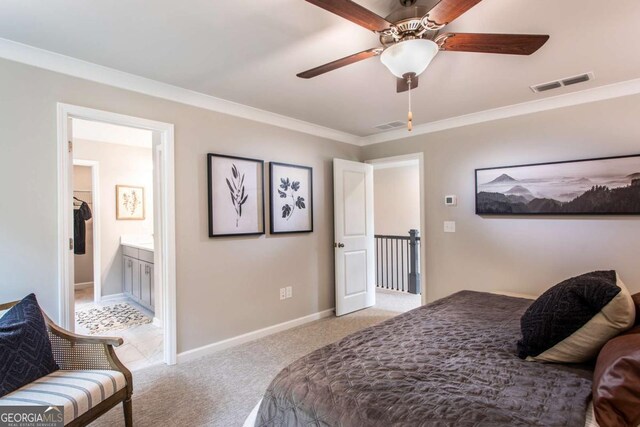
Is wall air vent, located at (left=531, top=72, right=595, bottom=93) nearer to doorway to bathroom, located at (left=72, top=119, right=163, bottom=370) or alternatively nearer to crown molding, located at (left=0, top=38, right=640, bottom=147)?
crown molding, located at (left=0, top=38, right=640, bottom=147)

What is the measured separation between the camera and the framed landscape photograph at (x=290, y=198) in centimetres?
361

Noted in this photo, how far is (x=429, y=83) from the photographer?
2.77m

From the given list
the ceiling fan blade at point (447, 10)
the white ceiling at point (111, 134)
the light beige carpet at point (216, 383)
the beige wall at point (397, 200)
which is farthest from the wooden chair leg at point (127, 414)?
the beige wall at point (397, 200)

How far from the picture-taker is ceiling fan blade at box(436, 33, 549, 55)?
1594mm

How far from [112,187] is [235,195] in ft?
10.1

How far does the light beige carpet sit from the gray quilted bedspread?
3.39 ft

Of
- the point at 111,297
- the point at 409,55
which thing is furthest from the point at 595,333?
the point at 111,297

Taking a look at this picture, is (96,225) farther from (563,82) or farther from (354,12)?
(563,82)

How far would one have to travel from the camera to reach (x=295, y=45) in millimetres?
2119

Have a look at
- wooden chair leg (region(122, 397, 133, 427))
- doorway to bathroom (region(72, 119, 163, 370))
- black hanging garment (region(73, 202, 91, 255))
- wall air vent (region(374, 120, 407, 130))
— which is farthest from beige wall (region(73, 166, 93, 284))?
wall air vent (region(374, 120, 407, 130))

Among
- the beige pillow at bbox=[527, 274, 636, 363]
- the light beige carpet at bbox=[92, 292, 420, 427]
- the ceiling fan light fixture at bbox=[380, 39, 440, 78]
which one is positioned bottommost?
the light beige carpet at bbox=[92, 292, 420, 427]

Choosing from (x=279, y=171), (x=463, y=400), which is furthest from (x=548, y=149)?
(x=463, y=400)

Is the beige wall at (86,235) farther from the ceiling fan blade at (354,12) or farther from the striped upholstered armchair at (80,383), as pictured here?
the ceiling fan blade at (354,12)

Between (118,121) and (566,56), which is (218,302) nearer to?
(118,121)
